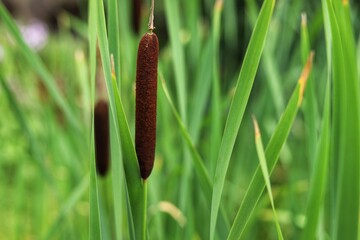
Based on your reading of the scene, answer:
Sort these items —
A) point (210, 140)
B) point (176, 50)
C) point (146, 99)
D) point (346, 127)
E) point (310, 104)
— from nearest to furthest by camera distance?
1. point (146, 99)
2. point (346, 127)
3. point (310, 104)
4. point (176, 50)
5. point (210, 140)

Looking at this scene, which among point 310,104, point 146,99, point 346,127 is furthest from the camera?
point 310,104

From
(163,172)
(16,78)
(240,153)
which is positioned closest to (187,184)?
(163,172)

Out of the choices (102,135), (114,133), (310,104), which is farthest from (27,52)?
(310,104)

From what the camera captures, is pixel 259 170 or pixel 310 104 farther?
pixel 310 104

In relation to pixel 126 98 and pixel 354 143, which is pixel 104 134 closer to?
pixel 354 143

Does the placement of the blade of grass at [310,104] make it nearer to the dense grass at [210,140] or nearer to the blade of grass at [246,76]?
the dense grass at [210,140]

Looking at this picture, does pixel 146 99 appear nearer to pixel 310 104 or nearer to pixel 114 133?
pixel 114 133

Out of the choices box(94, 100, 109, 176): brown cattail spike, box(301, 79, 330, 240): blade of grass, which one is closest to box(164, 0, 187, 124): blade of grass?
box(94, 100, 109, 176): brown cattail spike

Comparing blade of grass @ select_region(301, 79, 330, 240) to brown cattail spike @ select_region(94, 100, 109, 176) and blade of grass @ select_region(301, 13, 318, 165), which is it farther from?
brown cattail spike @ select_region(94, 100, 109, 176)
